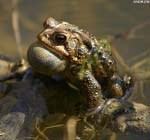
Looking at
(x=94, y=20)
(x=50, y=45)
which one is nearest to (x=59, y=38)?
(x=50, y=45)

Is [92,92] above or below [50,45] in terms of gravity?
below

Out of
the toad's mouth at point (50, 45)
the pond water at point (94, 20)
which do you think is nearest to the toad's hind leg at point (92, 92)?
the toad's mouth at point (50, 45)

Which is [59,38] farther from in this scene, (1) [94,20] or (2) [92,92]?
(1) [94,20]

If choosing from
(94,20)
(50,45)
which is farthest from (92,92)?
(94,20)

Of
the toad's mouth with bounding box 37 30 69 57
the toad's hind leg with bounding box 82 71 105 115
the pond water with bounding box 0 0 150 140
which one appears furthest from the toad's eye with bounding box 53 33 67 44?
the pond water with bounding box 0 0 150 140

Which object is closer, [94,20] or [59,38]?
[59,38]

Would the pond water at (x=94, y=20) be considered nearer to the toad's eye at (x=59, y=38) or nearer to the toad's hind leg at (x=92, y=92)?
the toad's hind leg at (x=92, y=92)

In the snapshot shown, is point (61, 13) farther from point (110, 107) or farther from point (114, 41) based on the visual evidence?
point (110, 107)
